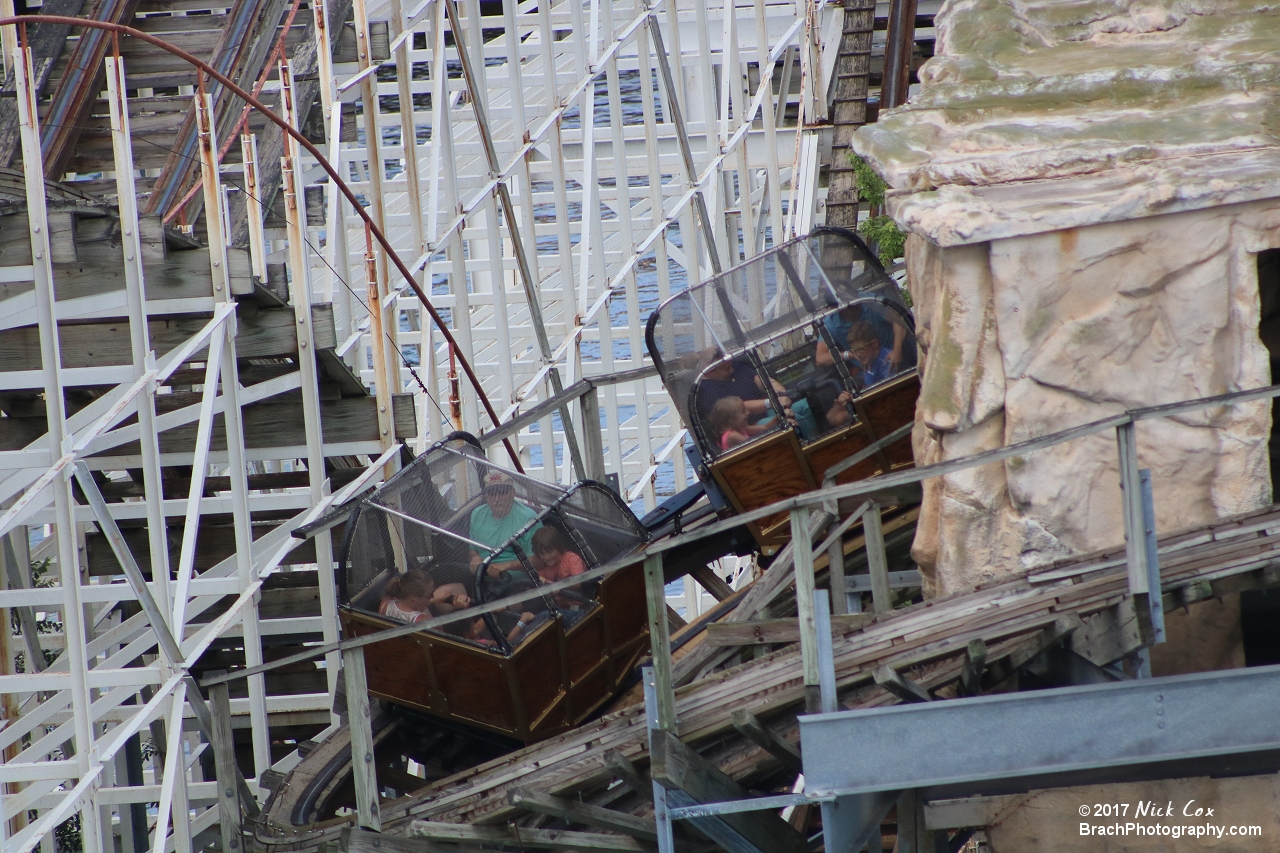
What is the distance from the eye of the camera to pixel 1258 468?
683 centimetres

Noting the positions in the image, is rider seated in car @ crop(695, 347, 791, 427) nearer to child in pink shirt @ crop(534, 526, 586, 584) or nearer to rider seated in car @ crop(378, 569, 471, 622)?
child in pink shirt @ crop(534, 526, 586, 584)

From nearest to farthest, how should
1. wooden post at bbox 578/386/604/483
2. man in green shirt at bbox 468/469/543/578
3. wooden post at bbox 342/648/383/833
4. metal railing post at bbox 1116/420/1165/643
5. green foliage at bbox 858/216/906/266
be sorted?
metal railing post at bbox 1116/420/1165/643
wooden post at bbox 342/648/383/833
man in green shirt at bbox 468/469/543/578
wooden post at bbox 578/386/604/483
green foliage at bbox 858/216/906/266

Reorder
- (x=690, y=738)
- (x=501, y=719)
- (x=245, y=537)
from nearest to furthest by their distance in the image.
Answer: (x=690, y=738)
(x=501, y=719)
(x=245, y=537)

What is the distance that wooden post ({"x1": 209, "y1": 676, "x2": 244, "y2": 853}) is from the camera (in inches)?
272

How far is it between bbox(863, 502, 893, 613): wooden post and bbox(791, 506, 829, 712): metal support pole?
176cm

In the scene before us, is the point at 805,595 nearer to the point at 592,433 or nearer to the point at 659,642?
the point at 659,642

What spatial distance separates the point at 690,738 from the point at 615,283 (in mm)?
7705

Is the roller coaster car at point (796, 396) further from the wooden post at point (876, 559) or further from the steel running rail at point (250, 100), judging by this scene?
the steel running rail at point (250, 100)

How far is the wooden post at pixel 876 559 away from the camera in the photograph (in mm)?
7730

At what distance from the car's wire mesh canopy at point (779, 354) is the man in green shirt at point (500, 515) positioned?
1127 millimetres

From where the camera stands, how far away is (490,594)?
7633 mm

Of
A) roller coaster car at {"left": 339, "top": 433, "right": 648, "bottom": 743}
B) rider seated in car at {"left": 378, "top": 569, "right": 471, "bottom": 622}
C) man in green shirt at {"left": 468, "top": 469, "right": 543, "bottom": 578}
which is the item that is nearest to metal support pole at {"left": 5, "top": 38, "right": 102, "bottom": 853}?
roller coaster car at {"left": 339, "top": 433, "right": 648, "bottom": 743}

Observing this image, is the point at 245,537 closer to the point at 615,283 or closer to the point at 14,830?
the point at 14,830

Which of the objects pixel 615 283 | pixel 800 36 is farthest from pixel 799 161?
pixel 615 283
